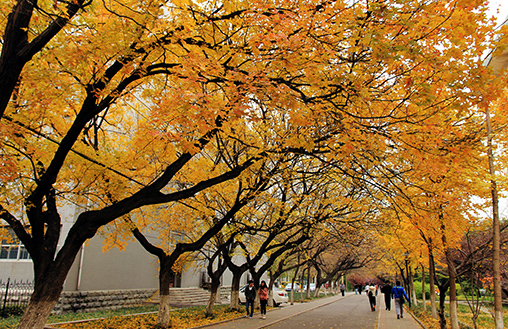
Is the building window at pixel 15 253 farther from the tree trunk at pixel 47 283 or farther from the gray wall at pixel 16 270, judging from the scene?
the tree trunk at pixel 47 283

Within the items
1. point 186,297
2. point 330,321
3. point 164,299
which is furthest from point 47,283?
point 186,297

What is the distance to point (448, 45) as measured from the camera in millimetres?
5500

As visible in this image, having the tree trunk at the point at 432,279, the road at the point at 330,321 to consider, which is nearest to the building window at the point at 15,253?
the road at the point at 330,321

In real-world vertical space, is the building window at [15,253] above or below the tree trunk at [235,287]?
above

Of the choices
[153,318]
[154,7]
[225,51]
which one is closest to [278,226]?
[153,318]

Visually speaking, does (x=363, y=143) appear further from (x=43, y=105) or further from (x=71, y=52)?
(x=43, y=105)

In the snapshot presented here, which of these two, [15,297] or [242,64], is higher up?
[242,64]

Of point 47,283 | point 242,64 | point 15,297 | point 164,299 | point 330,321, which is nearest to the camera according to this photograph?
point 242,64

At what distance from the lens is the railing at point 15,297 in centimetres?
1276

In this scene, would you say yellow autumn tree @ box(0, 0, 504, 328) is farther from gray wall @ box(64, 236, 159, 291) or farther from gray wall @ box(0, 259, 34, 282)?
gray wall @ box(64, 236, 159, 291)

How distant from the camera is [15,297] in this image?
13344 mm

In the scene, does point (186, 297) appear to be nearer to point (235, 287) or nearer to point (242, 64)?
point (235, 287)

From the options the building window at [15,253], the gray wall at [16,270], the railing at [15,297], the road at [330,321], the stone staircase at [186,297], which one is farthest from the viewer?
the stone staircase at [186,297]

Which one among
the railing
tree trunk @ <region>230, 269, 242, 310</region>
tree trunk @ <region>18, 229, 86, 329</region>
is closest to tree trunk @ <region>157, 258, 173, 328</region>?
tree trunk @ <region>18, 229, 86, 329</region>
